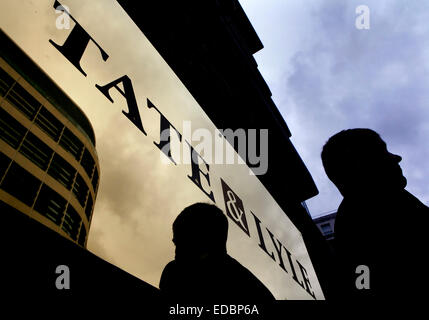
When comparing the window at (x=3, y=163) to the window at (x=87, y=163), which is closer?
the window at (x=3, y=163)

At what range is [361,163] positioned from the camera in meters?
1.41

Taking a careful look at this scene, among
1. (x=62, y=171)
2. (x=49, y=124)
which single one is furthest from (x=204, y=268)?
(x=49, y=124)

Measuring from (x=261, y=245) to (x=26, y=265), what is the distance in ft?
20.7

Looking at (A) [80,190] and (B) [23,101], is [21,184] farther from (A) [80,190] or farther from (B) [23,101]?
(A) [80,190]

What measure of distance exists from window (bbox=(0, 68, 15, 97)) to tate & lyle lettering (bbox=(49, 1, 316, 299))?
16793 millimetres

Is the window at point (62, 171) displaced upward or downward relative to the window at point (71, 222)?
upward

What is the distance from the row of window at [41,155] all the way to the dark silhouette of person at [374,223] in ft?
60.6

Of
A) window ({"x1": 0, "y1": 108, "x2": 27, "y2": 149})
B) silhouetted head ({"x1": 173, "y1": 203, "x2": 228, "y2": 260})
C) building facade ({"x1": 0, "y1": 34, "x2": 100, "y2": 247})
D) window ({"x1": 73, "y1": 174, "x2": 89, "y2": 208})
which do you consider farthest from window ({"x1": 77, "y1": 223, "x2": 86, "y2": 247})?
silhouetted head ({"x1": 173, "y1": 203, "x2": 228, "y2": 260})

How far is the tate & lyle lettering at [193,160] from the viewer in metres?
3.51

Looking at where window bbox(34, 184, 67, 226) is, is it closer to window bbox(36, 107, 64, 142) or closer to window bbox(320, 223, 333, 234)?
window bbox(36, 107, 64, 142)

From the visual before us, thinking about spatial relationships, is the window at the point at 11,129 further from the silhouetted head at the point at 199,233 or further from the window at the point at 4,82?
the silhouetted head at the point at 199,233

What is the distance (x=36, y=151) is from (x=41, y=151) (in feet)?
1.45

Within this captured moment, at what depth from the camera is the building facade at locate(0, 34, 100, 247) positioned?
52.9ft

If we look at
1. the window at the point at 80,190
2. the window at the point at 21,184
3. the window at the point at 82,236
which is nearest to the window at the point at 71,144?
the window at the point at 80,190
